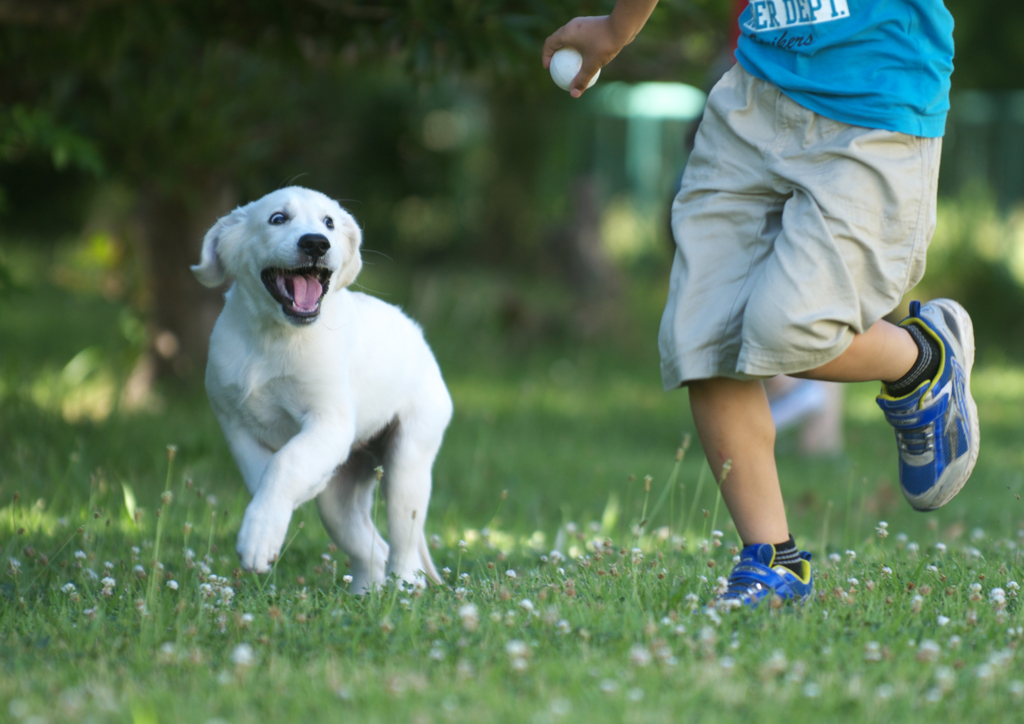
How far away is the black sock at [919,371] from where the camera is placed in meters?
3.01

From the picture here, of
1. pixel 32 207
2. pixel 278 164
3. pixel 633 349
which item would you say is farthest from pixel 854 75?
pixel 32 207

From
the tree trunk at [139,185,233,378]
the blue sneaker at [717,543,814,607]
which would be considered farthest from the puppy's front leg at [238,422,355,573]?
the tree trunk at [139,185,233,378]

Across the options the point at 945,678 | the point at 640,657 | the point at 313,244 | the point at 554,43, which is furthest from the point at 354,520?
the point at 945,678

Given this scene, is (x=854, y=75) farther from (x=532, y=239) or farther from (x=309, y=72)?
(x=532, y=239)

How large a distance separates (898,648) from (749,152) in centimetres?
127

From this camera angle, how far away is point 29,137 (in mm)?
4164

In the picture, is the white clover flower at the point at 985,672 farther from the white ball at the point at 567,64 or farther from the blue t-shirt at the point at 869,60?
the white ball at the point at 567,64

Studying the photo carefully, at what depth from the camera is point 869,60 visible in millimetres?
2721

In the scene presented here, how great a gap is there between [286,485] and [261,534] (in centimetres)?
16

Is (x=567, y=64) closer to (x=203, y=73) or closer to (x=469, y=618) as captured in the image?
(x=469, y=618)

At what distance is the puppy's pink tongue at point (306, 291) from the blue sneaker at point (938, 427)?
5.24 ft

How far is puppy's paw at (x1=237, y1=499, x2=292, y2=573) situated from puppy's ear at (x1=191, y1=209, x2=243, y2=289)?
80 centimetres

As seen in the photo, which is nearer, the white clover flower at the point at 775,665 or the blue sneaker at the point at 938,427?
the white clover flower at the point at 775,665

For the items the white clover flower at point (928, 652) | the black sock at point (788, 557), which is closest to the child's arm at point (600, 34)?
the black sock at point (788, 557)
